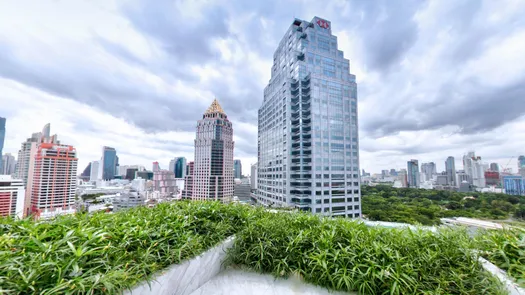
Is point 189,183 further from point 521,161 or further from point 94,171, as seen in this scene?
point 521,161

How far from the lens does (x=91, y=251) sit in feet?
3.57

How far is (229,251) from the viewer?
1958 millimetres

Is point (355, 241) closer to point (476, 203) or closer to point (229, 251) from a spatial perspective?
point (229, 251)

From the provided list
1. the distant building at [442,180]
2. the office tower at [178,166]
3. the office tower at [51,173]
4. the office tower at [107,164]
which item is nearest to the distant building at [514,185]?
the distant building at [442,180]

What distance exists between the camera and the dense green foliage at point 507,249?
133 centimetres

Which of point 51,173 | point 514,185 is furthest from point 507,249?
point 514,185

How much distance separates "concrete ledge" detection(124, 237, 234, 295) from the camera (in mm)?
1229

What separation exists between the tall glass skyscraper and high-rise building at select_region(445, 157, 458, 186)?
34.7 m

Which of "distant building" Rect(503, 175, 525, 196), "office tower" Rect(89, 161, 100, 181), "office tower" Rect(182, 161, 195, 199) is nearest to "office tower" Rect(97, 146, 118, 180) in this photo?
"office tower" Rect(89, 161, 100, 181)

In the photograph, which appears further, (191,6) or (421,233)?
(191,6)

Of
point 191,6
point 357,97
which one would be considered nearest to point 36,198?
point 191,6

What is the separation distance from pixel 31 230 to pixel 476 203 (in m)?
33.3

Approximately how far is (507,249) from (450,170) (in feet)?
185

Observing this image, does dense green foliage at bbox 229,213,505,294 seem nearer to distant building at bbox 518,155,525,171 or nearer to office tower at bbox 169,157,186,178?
distant building at bbox 518,155,525,171
